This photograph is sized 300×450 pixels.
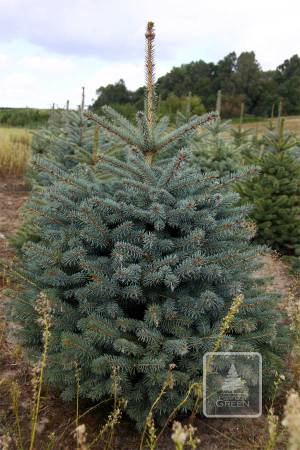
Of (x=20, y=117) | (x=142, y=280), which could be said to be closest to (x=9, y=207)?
(x=142, y=280)

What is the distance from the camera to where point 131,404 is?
2.62m

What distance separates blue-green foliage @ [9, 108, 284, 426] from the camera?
2.49m

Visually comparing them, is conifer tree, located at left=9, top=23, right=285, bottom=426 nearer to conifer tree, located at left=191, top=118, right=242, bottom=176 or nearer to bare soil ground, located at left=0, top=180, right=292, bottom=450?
bare soil ground, located at left=0, top=180, right=292, bottom=450

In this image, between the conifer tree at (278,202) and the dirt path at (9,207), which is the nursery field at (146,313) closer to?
the dirt path at (9,207)

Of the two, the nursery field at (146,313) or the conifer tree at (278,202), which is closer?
the nursery field at (146,313)

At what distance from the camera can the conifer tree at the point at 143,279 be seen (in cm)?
250

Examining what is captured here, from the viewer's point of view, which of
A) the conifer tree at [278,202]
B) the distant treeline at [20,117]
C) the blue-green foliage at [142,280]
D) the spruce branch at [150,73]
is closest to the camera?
the blue-green foliage at [142,280]

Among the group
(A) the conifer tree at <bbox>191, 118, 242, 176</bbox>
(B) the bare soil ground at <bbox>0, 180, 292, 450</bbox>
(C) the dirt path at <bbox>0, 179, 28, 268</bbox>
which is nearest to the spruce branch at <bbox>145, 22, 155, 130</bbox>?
(B) the bare soil ground at <bbox>0, 180, 292, 450</bbox>

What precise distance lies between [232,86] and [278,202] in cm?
4378

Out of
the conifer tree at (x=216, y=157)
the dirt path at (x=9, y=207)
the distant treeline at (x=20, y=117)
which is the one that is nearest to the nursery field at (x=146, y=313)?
the dirt path at (x=9, y=207)

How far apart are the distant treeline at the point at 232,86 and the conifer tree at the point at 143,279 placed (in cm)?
3844

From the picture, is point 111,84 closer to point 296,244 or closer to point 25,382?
point 296,244

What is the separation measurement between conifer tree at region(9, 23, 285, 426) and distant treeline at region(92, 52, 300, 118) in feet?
126

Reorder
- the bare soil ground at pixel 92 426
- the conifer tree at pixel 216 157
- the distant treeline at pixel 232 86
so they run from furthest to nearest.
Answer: the distant treeline at pixel 232 86, the conifer tree at pixel 216 157, the bare soil ground at pixel 92 426
